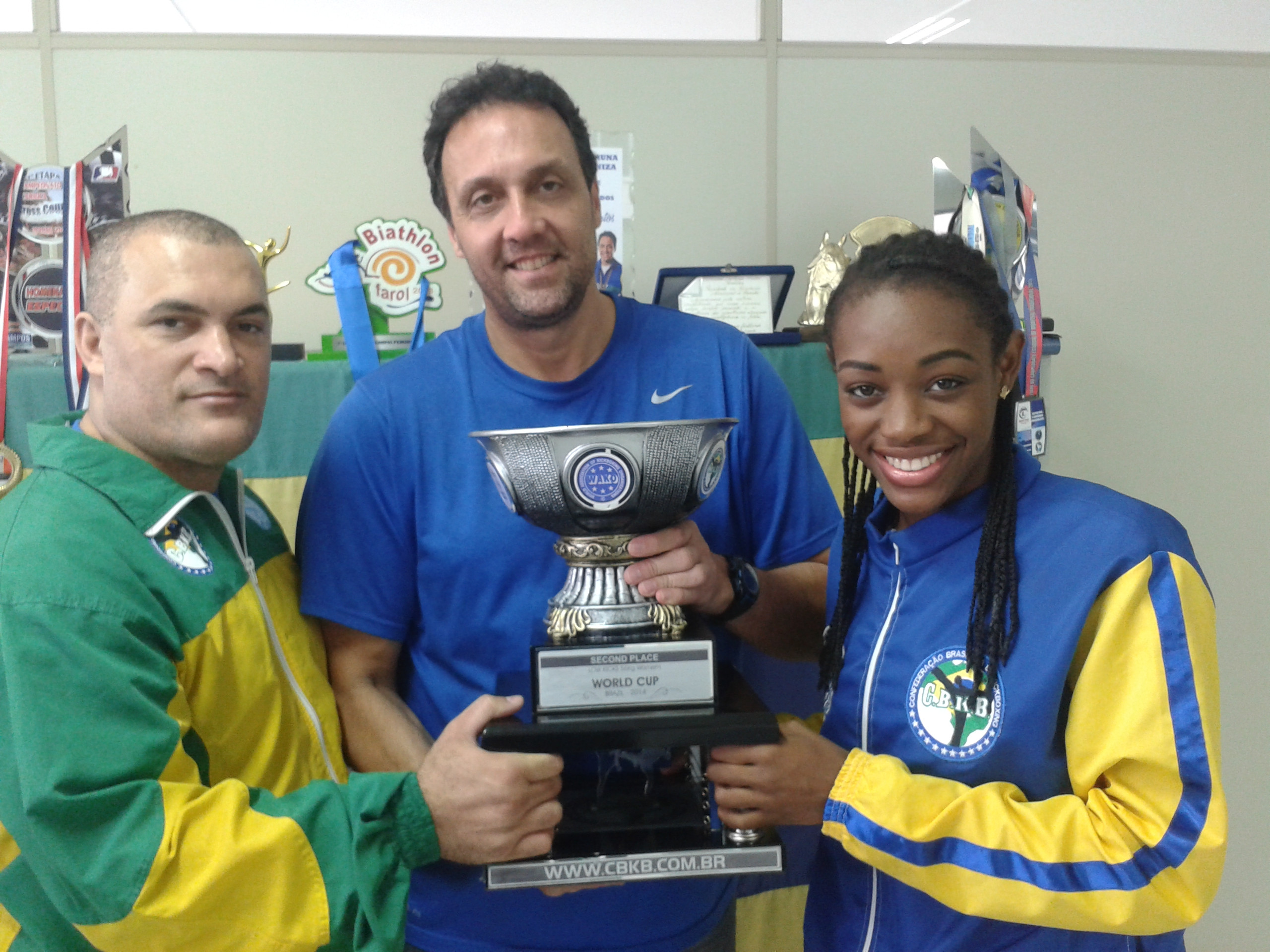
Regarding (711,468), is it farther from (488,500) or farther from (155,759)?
(155,759)

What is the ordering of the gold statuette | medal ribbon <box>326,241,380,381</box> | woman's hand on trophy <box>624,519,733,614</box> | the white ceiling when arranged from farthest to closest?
the white ceiling → medal ribbon <box>326,241,380,381</box> → the gold statuette → woman's hand on trophy <box>624,519,733,614</box>

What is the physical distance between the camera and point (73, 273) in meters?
1.51

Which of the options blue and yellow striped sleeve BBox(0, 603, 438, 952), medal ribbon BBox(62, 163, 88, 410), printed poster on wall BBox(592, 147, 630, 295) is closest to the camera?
blue and yellow striped sleeve BBox(0, 603, 438, 952)

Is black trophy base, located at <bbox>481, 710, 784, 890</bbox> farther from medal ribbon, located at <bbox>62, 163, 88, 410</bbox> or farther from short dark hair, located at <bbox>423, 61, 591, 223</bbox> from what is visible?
medal ribbon, located at <bbox>62, 163, 88, 410</bbox>

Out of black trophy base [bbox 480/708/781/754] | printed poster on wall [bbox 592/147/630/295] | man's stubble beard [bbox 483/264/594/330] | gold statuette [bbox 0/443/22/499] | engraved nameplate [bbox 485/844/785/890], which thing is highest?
printed poster on wall [bbox 592/147/630/295]

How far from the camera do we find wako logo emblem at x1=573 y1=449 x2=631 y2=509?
937 mm

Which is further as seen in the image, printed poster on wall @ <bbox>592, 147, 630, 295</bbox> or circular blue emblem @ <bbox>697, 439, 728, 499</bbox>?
printed poster on wall @ <bbox>592, 147, 630, 295</bbox>

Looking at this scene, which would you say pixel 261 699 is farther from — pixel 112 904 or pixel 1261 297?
pixel 1261 297

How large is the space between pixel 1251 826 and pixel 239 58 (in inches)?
132

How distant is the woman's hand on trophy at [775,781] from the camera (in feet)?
3.00

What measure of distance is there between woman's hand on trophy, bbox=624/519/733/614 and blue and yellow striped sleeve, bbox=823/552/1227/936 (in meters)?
0.29

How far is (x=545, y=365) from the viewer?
1.18 m

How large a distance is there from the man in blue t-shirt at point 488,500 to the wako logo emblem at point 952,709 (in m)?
0.24

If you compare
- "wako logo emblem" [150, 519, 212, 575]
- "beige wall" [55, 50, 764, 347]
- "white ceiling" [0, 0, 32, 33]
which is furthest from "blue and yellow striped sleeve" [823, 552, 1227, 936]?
"white ceiling" [0, 0, 32, 33]
